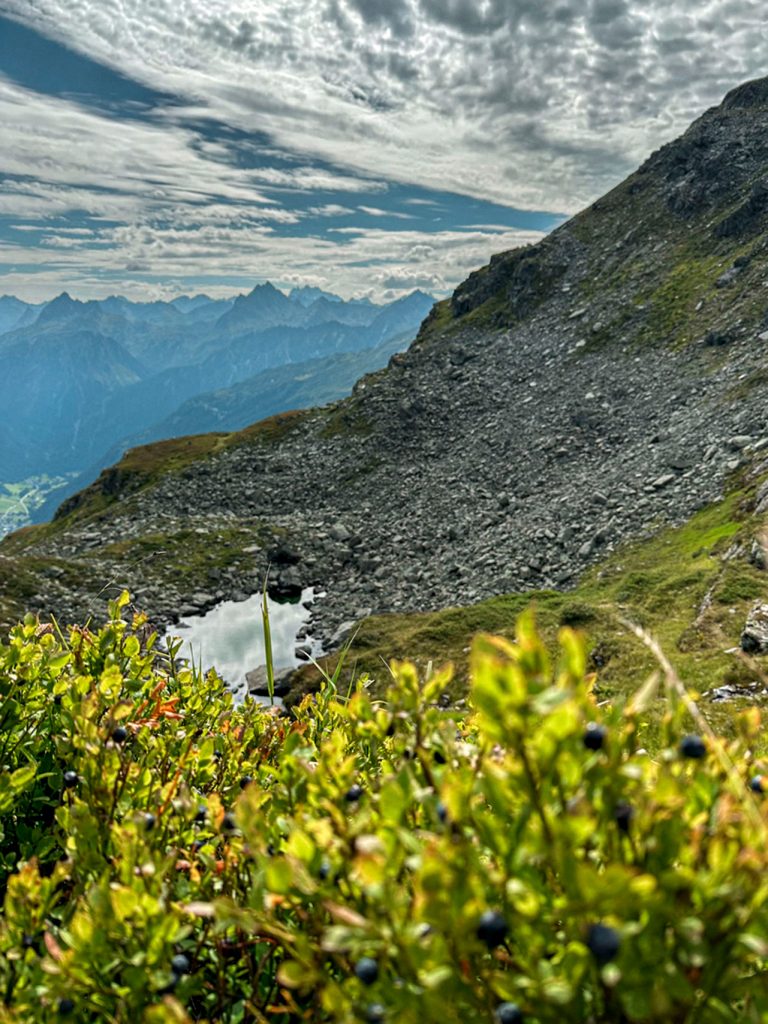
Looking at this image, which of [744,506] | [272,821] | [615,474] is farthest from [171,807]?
[615,474]

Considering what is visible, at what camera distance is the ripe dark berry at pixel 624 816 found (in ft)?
5.83

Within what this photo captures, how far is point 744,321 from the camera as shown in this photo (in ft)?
193

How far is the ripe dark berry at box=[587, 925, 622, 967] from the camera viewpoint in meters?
1.45

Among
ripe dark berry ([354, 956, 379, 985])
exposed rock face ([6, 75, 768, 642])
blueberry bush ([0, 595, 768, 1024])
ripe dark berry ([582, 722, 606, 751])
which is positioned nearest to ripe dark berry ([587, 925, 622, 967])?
blueberry bush ([0, 595, 768, 1024])

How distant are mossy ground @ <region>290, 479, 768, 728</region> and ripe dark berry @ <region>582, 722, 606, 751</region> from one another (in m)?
13.9

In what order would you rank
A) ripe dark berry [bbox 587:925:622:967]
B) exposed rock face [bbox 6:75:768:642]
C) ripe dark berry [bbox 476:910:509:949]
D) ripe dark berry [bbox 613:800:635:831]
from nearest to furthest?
ripe dark berry [bbox 587:925:622:967] < ripe dark berry [bbox 476:910:509:949] < ripe dark berry [bbox 613:800:635:831] < exposed rock face [bbox 6:75:768:642]

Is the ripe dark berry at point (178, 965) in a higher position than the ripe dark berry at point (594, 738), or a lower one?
lower

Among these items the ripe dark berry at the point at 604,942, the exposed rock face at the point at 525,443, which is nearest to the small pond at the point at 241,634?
the exposed rock face at the point at 525,443

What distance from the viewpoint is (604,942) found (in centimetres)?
145

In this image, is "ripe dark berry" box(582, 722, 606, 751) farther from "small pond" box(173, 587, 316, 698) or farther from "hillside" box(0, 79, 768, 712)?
"small pond" box(173, 587, 316, 698)

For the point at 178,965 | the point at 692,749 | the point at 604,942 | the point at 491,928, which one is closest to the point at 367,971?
the point at 491,928

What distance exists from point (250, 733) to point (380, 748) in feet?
4.70

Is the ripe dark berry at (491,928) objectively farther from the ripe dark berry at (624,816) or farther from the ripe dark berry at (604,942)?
the ripe dark berry at (624,816)

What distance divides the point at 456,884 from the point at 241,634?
157 ft
